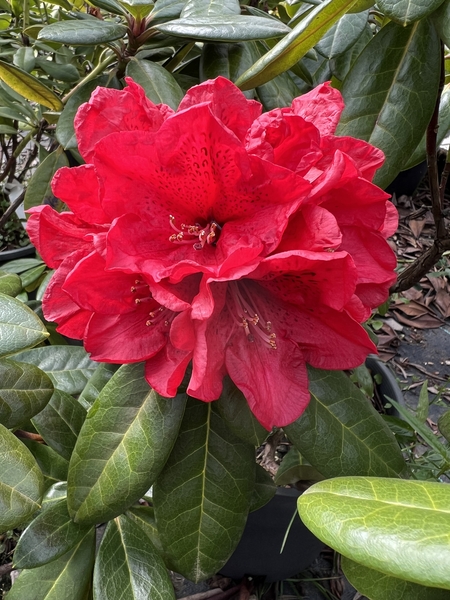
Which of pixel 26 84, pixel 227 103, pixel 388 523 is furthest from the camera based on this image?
pixel 26 84

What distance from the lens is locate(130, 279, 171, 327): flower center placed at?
534mm

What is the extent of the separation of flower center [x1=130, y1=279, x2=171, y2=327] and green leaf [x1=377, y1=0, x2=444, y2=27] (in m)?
0.35

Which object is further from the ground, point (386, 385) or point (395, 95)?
point (395, 95)

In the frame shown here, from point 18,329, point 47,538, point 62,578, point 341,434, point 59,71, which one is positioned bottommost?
point 62,578

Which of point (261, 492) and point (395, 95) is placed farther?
point (261, 492)

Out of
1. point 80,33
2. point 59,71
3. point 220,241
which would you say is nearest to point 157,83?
point 80,33

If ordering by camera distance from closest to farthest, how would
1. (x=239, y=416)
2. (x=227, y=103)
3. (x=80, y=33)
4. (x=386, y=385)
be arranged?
(x=227, y=103) → (x=239, y=416) → (x=80, y=33) → (x=386, y=385)

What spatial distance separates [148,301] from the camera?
558 mm

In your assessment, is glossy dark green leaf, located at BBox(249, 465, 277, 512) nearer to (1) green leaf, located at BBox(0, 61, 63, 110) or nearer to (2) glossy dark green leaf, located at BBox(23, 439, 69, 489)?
(2) glossy dark green leaf, located at BBox(23, 439, 69, 489)

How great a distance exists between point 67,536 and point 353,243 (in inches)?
19.4

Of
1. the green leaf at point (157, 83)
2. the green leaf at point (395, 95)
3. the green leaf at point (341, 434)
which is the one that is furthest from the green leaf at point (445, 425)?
the green leaf at point (157, 83)

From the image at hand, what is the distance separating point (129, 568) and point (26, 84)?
840mm

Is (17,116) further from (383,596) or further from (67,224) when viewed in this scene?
(383,596)

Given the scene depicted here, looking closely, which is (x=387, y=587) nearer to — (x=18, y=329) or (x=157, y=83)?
(x=18, y=329)
